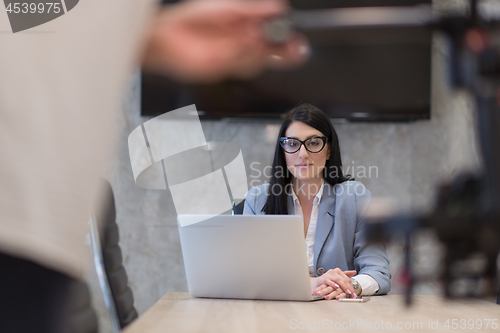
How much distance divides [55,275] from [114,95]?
0.18m

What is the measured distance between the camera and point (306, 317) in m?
0.98

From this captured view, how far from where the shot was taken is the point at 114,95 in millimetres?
313

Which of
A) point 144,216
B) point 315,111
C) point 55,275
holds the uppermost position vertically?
point 55,275

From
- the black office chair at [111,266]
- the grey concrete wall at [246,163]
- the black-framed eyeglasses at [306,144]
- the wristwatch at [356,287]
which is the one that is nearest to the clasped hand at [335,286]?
the wristwatch at [356,287]

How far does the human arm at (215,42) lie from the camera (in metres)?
0.23

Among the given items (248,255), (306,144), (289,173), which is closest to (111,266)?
(248,255)

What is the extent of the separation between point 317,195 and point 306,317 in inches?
37.0

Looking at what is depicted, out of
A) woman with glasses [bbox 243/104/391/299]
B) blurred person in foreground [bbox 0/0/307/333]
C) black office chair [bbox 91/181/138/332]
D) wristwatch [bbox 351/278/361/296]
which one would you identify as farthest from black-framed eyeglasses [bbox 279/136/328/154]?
blurred person in foreground [bbox 0/0/307/333]

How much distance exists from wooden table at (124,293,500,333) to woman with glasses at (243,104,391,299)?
0.50 m

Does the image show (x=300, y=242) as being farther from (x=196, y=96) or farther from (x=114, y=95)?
(x=196, y=96)

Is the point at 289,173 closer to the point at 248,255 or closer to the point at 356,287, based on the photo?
the point at 356,287

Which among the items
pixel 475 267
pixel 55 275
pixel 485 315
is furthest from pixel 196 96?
pixel 475 267

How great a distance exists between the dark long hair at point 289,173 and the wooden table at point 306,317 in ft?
2.50

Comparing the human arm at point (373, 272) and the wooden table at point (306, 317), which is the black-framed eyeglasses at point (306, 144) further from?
the wooden table at point (306, 317)
